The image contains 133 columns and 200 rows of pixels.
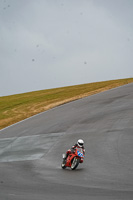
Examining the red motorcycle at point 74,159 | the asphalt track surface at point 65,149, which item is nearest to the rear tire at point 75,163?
the red motorcycle at point 74,159

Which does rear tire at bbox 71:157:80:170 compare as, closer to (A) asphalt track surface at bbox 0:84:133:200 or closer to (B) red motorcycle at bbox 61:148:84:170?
(B) red motorcycle at bbox 61:148:84:170

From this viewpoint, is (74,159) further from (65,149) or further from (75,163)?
(65,149)

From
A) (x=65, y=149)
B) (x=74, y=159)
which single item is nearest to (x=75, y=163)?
(x=74, y=159)

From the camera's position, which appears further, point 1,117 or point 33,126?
point 1,117

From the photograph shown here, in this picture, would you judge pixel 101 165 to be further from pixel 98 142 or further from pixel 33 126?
pixel 33 126

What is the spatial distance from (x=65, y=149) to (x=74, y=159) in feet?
10.7

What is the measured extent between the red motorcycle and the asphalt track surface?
0.72 feet

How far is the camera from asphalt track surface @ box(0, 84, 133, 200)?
798 centimetres

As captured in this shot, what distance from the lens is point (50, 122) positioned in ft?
71.9

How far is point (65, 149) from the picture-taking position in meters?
14.4

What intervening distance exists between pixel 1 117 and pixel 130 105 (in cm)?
1136

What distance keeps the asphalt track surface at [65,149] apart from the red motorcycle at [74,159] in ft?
0.72

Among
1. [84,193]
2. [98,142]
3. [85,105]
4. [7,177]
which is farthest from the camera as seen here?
[85,105]

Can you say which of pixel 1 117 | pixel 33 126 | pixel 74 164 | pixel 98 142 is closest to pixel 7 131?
pixel 33 126
